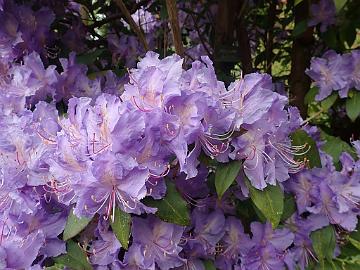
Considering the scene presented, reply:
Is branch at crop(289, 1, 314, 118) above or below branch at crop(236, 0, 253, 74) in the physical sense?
below

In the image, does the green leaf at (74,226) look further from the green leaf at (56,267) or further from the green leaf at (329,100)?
the green leaf at (329,100)

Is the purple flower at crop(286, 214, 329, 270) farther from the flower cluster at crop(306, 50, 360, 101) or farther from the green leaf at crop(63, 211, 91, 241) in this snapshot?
the flower cluster at crop(306, 50, 360, 101)

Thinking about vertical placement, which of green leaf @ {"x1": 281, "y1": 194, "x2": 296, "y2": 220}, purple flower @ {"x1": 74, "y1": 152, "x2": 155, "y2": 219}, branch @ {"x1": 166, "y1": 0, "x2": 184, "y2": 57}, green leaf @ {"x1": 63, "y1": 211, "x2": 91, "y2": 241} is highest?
branch @ {"x1": 166, "y1": 0, "x2": 184, "y2": 57}

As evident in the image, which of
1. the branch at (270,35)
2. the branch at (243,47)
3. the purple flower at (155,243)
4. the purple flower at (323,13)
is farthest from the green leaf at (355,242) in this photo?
the branch at (270,35)

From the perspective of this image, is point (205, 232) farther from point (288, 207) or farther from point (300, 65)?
point (300, 65)

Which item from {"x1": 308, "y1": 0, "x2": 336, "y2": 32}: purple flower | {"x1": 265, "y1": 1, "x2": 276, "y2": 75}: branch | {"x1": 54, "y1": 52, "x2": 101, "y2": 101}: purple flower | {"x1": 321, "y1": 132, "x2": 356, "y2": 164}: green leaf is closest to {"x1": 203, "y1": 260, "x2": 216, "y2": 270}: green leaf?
{"x1": 321, "y1": 132, "x2": 356, "y2": 164}: green leaf

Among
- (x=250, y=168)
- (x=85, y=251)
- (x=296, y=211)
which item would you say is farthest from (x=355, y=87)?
(x=85, y=251)
